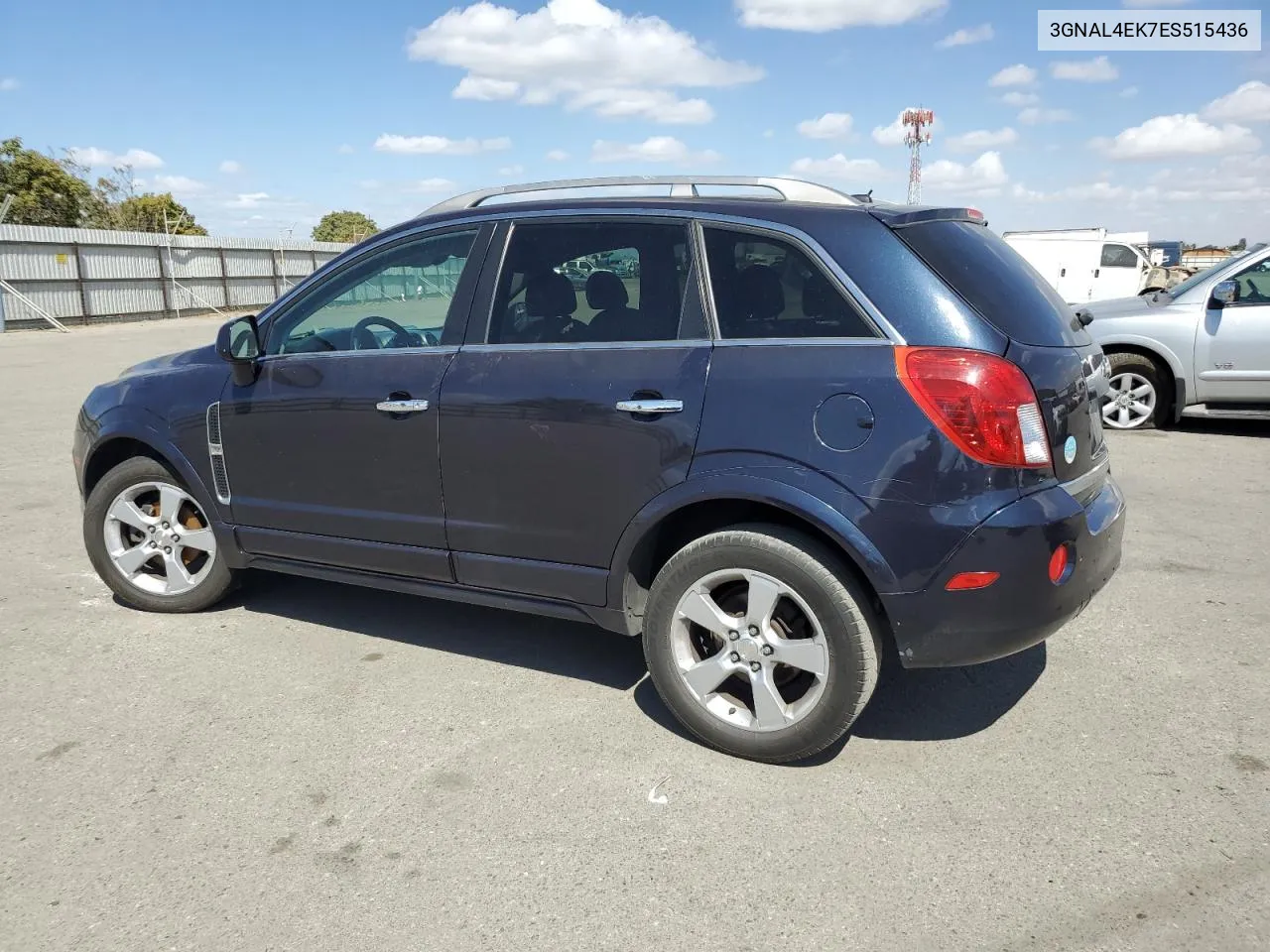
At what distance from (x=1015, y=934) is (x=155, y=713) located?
3002 mm

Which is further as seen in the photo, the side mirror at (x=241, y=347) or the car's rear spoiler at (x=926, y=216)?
the side mirror at (x=241, y=347)

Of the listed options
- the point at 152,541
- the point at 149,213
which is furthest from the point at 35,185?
the point at 152,541

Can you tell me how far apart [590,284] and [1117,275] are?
23.4 metres

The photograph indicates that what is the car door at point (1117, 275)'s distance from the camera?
77.3ft

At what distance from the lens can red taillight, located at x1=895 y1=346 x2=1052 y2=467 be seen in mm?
2926

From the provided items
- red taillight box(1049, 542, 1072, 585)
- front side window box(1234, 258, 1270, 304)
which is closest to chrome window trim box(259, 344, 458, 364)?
red taillight box(1049, 542, 1072, 585)

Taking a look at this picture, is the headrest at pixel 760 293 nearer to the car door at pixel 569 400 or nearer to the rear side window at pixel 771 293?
the rear side window at pixel 771 293

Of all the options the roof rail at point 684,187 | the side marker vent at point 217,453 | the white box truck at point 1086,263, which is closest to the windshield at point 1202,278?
the roof rail at point 684,187

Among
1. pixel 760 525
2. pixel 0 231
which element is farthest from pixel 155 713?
pixel 0 231

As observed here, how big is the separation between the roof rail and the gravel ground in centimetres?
187

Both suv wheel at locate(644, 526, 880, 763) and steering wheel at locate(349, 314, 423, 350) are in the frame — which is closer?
suv wheel at locate(644, 526, 880, 763)

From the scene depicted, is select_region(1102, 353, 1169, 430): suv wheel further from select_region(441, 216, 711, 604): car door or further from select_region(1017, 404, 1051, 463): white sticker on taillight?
select_region(441, 216, 711, 604): car door

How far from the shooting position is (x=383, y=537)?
13.1 ft

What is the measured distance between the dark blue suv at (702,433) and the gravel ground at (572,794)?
0.38 m
